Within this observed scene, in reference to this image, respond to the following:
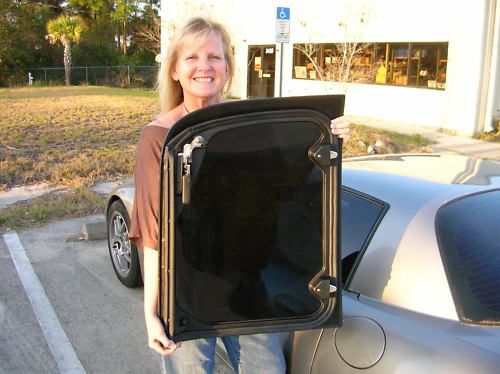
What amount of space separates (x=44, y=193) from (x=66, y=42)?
30642 mm

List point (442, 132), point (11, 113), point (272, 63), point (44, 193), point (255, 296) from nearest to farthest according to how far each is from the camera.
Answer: point (255, 296), point (44, 193), point (442, 132), point (11, 113), point (272, 63)

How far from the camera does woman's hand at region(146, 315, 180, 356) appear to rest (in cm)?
177

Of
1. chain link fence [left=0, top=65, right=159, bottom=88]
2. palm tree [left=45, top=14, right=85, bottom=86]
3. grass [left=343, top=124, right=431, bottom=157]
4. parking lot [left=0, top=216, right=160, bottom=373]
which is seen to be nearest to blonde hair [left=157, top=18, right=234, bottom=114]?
parking lot [left=0, top=216, right=160, bottom=373]

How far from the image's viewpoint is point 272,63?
20.0 meters

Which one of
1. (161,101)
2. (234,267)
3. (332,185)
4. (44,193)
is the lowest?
(44,193)

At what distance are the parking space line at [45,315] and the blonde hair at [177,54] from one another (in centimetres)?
193

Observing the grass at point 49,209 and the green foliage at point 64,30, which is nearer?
the grass at point 49,209

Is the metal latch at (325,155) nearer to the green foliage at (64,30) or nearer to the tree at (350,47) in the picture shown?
the tree at (350,47)

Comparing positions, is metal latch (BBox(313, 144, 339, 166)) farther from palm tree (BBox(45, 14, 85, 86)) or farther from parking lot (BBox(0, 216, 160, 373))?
palm tree (BBox(45, 14, 85, 86))

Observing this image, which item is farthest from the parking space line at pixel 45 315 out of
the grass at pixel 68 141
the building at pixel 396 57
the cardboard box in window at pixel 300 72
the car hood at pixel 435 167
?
the cardboard box in window at pixel 300 72

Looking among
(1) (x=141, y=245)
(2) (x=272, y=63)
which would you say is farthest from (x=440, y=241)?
(2) (x=272, y=63)

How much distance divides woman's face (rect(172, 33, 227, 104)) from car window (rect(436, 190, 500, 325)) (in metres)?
1.03

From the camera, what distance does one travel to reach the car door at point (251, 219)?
5.41 ft

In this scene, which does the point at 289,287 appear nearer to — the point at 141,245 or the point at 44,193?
the point at 141,245
